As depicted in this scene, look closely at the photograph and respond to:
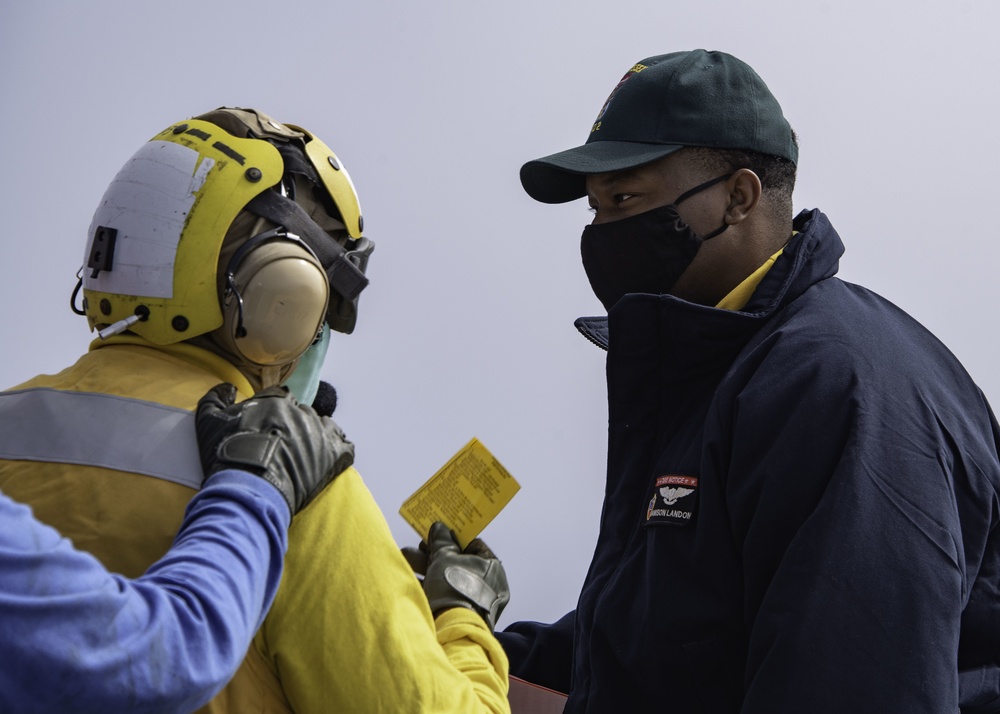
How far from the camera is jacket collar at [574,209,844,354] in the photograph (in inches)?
115

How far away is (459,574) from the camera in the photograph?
2.72 meters

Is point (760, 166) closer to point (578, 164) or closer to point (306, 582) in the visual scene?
point (578, 164)

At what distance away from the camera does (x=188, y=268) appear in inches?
96.5

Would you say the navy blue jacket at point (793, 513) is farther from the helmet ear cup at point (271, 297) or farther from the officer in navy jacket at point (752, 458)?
the helmet ear cup at point (271, 297)

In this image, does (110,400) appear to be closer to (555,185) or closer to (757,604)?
(757,604)

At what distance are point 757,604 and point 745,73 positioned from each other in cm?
174

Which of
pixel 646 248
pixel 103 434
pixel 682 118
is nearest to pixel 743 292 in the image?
pixel 646 248

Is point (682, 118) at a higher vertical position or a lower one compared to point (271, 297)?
higher

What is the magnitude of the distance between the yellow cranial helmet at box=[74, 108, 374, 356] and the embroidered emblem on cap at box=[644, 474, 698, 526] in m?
0.97

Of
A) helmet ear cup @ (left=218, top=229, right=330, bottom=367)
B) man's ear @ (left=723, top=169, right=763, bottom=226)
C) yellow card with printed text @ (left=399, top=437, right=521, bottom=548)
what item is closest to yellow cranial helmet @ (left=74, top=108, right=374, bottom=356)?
helmet ear cup @ (left=218, top=229, right=330, bottom=367)

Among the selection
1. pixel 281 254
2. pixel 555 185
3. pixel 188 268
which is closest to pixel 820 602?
pixel 281 254

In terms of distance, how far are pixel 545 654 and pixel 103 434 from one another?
1.81 m

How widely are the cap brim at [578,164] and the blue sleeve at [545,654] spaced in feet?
4.57

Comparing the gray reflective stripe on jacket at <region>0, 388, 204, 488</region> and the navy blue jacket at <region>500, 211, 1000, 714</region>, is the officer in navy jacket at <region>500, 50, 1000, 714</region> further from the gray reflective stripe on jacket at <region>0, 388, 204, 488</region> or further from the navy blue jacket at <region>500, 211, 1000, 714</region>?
the gray reflective stripe on jacket at <region>0, 388, 204, 488</region>
